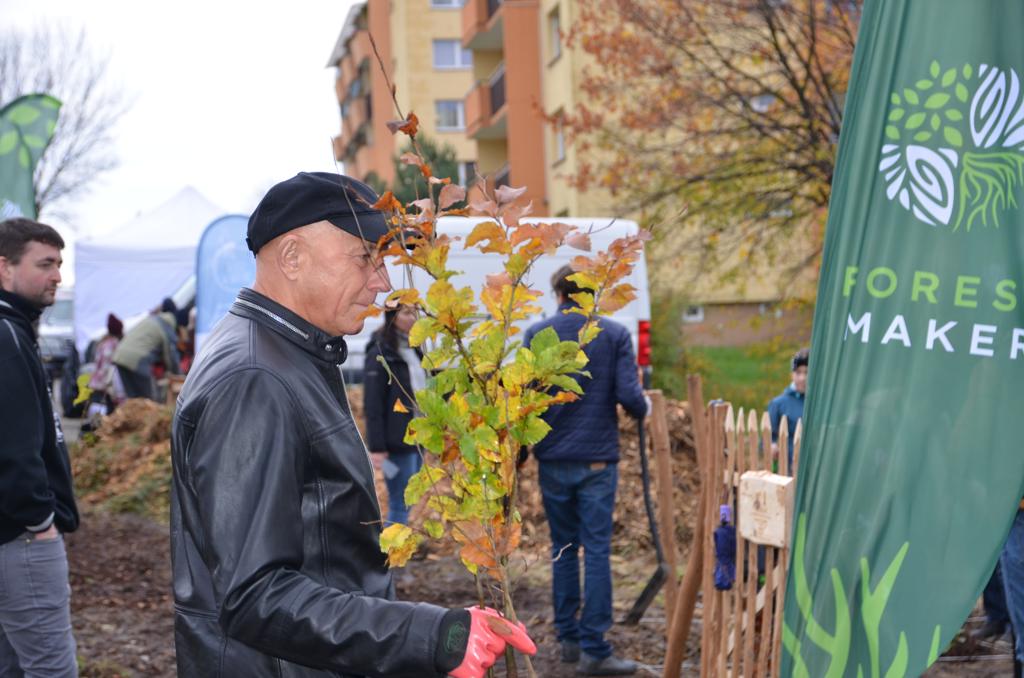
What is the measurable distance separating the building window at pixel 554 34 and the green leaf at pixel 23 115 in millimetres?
20060

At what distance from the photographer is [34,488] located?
4.04 metres

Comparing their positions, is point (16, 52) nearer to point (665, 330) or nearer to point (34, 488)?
point (665, 330)

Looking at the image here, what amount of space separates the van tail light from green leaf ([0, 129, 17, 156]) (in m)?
6.97

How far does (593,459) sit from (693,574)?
1.29 meters

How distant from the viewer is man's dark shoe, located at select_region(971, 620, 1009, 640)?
6953 millimetres

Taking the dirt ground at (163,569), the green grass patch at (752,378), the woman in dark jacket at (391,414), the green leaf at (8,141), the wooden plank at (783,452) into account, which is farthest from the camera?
the green grass patch at (752,378)

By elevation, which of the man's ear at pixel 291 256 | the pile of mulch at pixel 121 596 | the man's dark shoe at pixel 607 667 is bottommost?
the pile of mulch at pixel 121 596

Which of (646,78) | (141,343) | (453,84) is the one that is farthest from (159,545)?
(453,84)

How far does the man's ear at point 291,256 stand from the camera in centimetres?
250

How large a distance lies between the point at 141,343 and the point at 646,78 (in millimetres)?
7494

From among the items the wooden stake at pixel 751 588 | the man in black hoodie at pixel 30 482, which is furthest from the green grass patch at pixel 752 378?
the man in black hoodie at pixel 30 482

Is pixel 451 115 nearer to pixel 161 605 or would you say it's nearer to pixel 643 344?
pixel 643 344

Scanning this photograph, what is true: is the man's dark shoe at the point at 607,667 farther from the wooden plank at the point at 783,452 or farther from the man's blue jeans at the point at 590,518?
the wooden plank at the point at 783,452

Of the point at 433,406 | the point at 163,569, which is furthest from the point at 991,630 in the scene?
the point at 163,569
